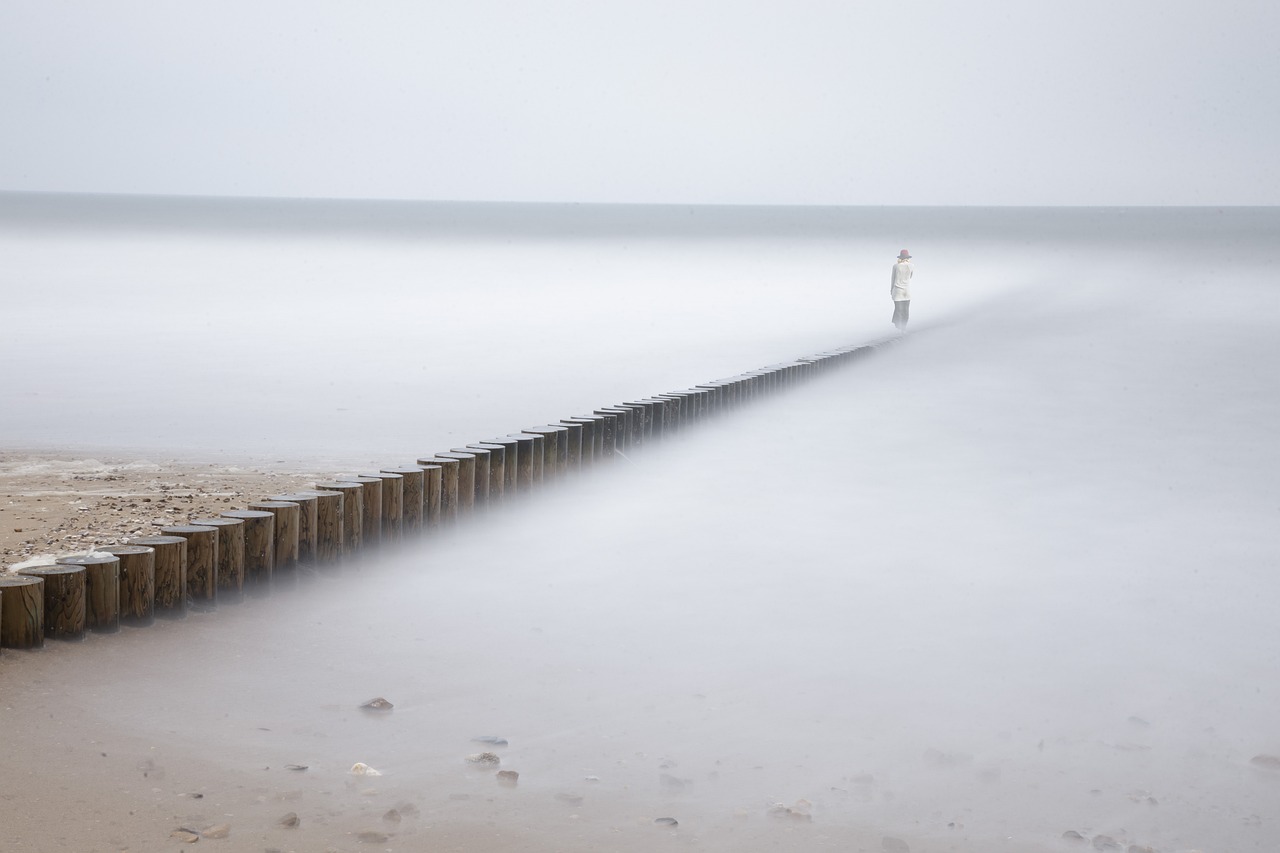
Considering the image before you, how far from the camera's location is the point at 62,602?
18.0 feet

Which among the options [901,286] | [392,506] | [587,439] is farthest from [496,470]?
[901,286]

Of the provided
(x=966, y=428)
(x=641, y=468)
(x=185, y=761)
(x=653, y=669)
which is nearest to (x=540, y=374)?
(x=966, y=428)

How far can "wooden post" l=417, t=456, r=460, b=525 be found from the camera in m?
7.85

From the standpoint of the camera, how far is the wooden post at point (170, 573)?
5.85 m

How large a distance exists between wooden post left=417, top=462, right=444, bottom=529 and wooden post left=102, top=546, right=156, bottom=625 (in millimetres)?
2092

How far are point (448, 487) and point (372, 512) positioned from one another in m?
0.74

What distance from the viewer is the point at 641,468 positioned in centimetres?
1036

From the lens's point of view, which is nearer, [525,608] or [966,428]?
[525,608]

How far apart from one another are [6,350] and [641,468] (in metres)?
15.1

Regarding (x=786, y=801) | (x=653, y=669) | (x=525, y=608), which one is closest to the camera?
(x=786, y=801)

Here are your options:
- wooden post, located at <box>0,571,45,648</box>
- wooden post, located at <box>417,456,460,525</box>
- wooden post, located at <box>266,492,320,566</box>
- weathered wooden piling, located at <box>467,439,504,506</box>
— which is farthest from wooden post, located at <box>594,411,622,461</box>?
wooden post, located at <box>0,571,45,648</box>

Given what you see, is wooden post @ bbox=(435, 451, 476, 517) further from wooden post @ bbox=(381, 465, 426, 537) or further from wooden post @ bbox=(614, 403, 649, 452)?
wooden post @ bbox=(614, 403, 649, 452)

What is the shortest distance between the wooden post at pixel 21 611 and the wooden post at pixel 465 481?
9.89 feet

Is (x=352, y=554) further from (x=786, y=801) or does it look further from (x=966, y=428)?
(x=966, y=428)
